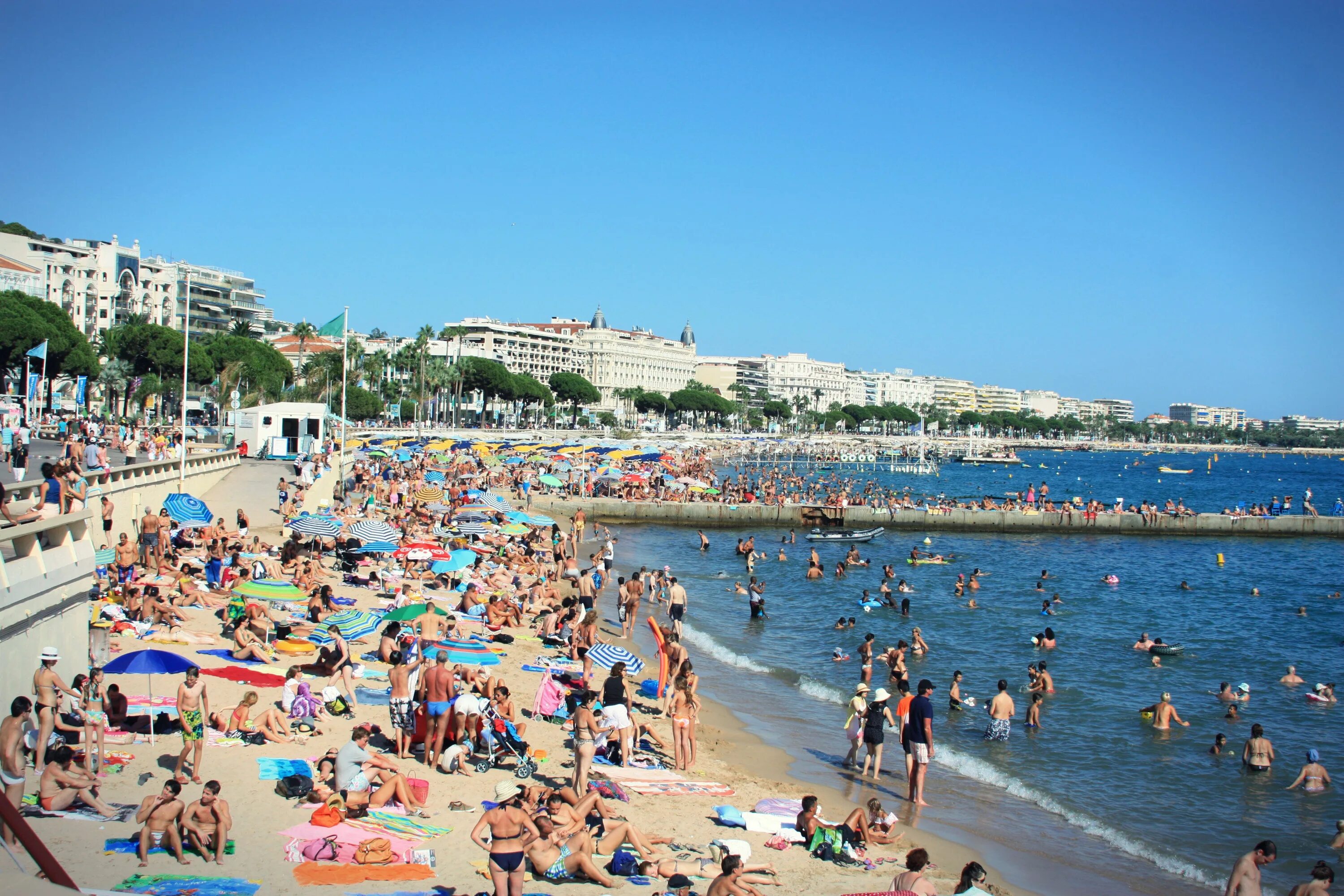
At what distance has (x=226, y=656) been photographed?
12414mm

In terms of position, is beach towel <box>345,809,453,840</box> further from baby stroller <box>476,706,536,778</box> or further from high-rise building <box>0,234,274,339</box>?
high-rise building <box>0,234,274,339</box>

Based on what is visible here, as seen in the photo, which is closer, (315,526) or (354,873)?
(354,873)

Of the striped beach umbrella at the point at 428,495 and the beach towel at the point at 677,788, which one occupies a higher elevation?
the striped beach umbrella at the point at 428,495

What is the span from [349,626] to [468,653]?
1647 mm

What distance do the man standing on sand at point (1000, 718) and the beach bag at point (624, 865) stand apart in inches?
299

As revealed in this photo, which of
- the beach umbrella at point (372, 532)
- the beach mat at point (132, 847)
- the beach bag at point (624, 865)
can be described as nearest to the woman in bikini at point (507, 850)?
the beach bag at point (624, 865)

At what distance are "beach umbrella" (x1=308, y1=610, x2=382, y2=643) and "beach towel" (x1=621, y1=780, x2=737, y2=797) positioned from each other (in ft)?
15.4

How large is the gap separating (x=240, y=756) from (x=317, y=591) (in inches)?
246

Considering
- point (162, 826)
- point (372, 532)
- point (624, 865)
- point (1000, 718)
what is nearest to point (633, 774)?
point (624, 865)

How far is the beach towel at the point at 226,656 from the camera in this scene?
1214cm

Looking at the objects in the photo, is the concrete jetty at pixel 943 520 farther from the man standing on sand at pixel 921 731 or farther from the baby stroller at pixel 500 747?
the man standing on sand at pixel 921 731

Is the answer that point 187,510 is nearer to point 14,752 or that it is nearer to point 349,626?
point 349,626

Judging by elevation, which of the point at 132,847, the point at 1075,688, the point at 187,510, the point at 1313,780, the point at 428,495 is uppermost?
the point at 187,510

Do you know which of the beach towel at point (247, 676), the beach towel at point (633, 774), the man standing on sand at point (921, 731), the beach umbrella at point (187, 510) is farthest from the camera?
the beach umbrella at point (187, 510)
